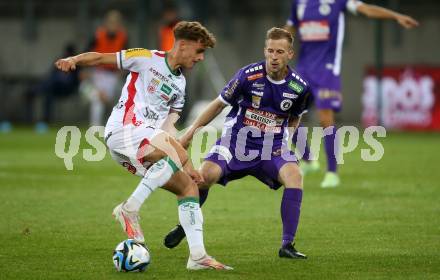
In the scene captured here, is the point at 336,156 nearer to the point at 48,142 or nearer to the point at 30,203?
the point at 30,203

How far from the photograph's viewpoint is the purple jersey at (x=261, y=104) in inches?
332

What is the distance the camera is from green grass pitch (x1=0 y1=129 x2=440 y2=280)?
23.6ft

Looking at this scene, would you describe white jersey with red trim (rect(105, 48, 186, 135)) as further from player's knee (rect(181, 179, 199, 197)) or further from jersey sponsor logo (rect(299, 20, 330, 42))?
jersey sponsor logo (rect(299, 20, 330, 42))

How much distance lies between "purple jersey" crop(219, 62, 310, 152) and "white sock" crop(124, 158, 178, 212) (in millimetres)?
1267

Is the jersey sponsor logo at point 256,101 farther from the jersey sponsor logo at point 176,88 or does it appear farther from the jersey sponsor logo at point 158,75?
the jersey sponsor logo at point 158,75

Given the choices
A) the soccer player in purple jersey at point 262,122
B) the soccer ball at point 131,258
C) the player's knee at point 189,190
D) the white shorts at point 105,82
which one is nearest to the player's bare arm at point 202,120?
the soccer player in purple jersey at point 262,122

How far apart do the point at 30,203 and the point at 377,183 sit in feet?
15.5

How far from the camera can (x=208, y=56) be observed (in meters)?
26.1

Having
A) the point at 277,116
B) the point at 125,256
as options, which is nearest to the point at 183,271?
the point at 125,256

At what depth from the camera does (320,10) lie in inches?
524

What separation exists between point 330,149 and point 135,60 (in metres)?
5.74

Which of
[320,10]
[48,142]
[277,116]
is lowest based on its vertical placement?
[48,142]

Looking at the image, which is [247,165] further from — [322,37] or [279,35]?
[322,37]

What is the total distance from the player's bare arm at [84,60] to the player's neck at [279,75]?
1.48m
